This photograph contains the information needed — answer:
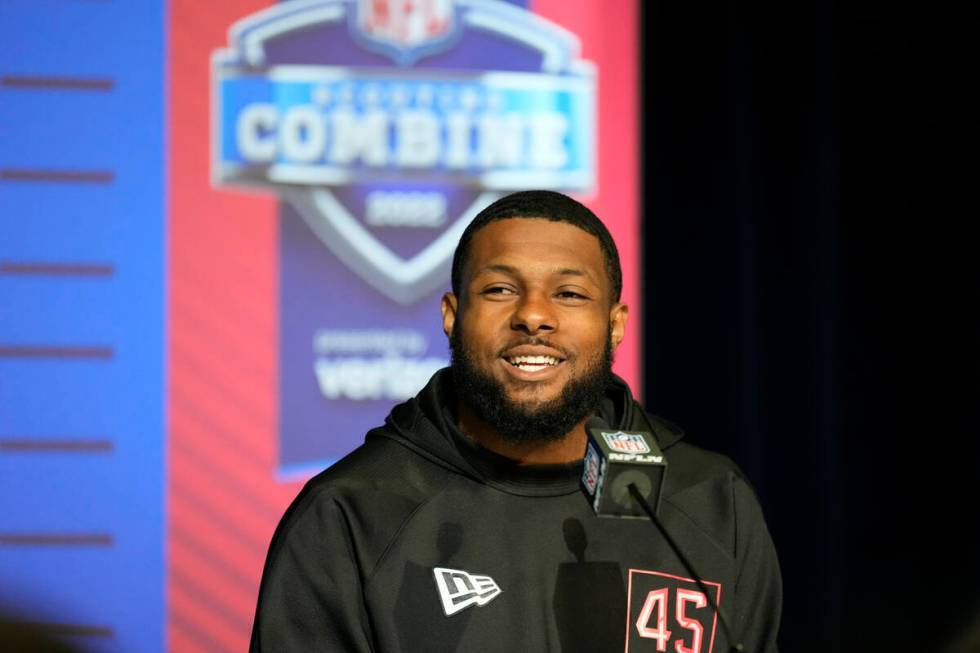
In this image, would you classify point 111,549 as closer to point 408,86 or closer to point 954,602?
point 408,86

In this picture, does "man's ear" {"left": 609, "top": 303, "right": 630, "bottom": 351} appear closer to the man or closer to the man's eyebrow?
the man

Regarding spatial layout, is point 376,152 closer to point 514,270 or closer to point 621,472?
point 514,270

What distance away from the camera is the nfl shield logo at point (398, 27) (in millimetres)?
3117

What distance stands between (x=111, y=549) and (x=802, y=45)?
8.42 ft

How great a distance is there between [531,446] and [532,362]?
0.15 metres

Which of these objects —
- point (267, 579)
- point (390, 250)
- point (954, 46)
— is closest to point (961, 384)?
point (954, 46)

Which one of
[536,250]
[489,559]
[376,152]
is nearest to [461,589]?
[489,559]

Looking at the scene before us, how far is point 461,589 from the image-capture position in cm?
163

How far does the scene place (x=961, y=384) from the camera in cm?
345

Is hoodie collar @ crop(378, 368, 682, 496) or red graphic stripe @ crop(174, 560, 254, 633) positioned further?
red graphic stripe @ crop(174, 560, 254, 633)

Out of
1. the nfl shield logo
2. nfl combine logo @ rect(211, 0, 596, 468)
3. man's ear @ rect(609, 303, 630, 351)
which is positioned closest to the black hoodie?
man's ear @ rect(609, 303, 630, 351)

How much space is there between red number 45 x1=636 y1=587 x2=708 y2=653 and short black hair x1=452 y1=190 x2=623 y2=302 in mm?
519

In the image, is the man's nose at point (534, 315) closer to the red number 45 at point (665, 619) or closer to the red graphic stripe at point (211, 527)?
the red number 45 at point (665, 619)

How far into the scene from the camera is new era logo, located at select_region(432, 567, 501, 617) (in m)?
1.62
